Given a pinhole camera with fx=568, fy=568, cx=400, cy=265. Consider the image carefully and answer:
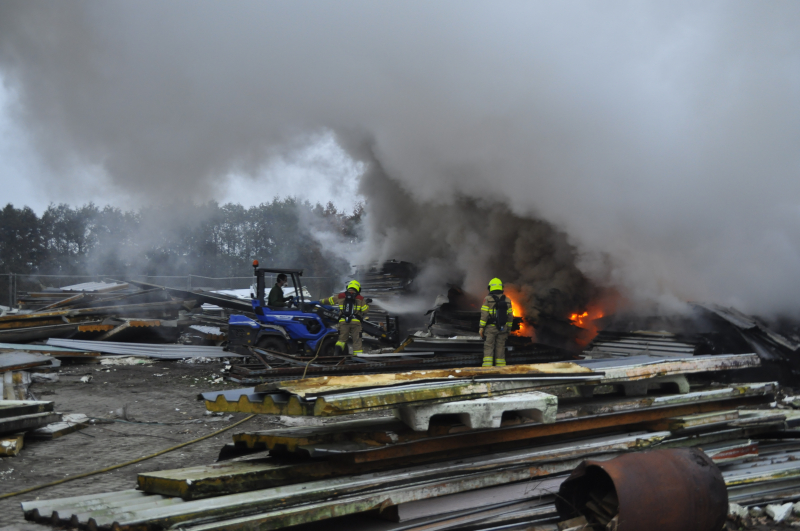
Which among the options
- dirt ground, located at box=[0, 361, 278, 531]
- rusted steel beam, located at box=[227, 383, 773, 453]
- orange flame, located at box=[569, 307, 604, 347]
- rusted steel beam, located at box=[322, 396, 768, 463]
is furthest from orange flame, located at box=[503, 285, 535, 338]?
rusted steel beam, located at box=[227, 383, 773, 453]

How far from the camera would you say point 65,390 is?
8312mm

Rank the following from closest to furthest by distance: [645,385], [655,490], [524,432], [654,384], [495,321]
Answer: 1. [655,490]
2. [524,432]
3. [645,385]
4. [654,384]
5. [495,321]

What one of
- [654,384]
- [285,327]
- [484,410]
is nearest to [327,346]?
[285,327]

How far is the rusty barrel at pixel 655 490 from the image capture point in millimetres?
2988

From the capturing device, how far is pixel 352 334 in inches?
422

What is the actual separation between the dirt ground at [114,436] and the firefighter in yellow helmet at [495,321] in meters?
4.19

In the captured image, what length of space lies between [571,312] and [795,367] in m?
4.40

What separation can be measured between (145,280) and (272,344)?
11740 millimetres

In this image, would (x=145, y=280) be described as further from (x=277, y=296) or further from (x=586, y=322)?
(x=586, y=322)

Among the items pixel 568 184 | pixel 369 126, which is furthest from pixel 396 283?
pixel 568 184

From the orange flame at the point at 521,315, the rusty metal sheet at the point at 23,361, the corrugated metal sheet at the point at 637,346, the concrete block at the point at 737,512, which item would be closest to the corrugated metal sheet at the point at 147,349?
the rusty metal sheet at the point at 23,361

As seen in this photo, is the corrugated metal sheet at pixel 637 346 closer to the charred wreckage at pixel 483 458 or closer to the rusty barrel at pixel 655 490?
the charred wreckage at pixel 483 458

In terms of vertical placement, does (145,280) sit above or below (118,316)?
above

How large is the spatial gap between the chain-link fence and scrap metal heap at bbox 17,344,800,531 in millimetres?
17575
